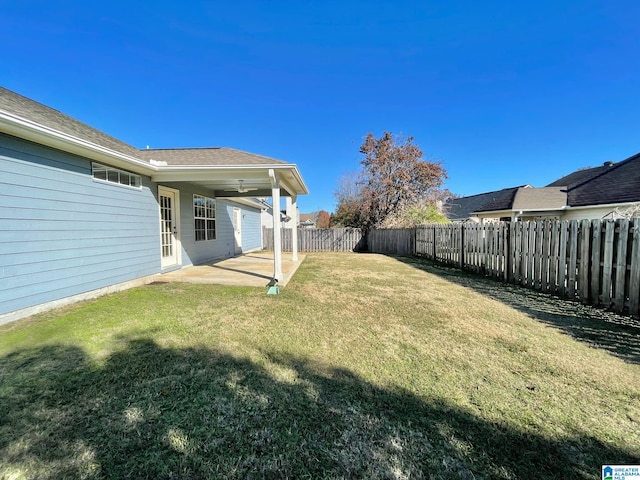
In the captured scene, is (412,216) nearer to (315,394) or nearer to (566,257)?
(566,257)

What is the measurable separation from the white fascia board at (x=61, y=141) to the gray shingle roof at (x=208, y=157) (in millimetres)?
1297

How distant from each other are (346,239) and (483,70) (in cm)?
1079

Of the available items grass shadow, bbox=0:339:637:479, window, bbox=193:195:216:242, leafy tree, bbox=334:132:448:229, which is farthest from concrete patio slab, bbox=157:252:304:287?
leafy tree, bbox=334:132:448:229

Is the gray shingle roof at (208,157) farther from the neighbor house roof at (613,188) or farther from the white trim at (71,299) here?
the neighbor house roof at (613,188)

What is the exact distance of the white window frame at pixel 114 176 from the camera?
511 centimetres

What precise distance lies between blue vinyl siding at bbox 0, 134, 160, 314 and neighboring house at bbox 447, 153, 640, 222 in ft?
38.9

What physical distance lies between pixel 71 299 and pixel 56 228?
4.10 ft

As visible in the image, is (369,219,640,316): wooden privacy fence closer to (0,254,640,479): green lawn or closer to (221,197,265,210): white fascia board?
(0,254,640,479): green lawn

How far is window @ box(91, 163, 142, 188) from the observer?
513 centimetres

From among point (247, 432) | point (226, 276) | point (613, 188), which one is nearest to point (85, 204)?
point (226, 276)

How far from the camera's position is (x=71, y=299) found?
4.57 meters

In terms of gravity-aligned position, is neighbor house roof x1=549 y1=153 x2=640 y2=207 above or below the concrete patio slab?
above

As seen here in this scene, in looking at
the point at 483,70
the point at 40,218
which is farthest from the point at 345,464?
the point at 483,70

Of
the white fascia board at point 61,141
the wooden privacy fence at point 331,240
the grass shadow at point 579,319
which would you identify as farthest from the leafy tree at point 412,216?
the white fascia board at point 61,141
